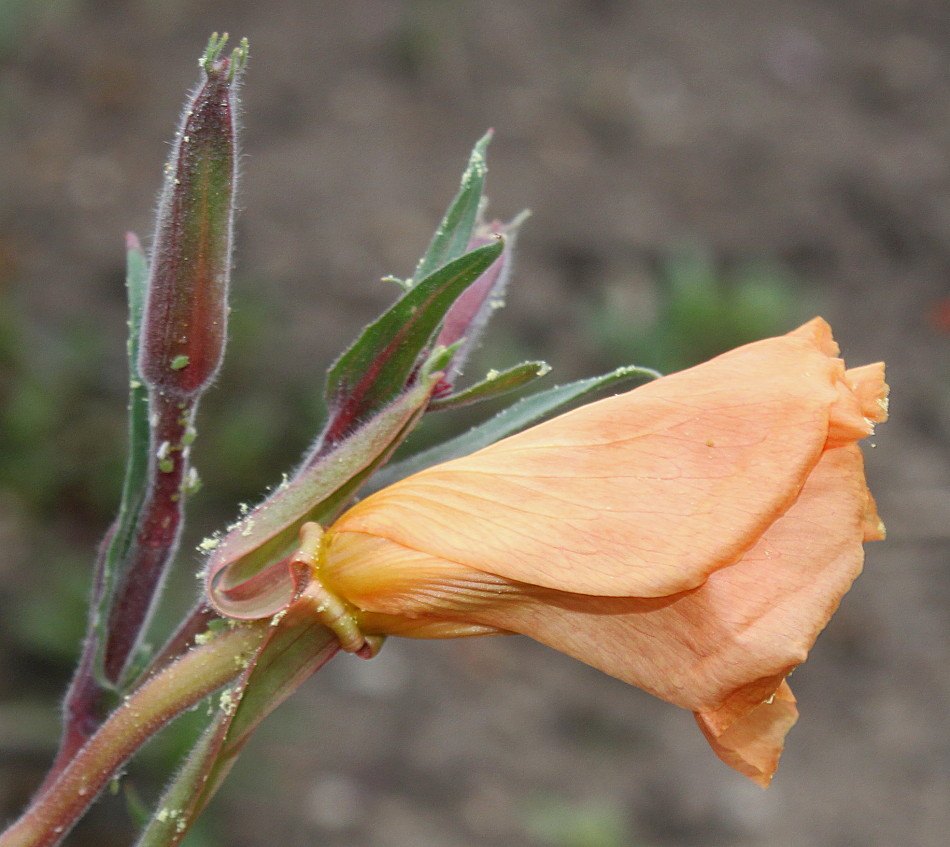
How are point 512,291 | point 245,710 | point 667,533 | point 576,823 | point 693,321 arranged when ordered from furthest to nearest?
point 512,291 → point 693,321 → point 576,823 → point 245,710 → point 667,533

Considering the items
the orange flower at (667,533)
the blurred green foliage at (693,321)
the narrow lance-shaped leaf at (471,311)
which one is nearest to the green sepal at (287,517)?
the orange flower at (667,533)

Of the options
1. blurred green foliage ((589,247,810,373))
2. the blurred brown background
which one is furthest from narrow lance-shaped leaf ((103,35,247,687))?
blurred green foliage ((589,247,810,373))

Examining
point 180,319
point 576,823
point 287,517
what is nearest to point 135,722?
point 287,517

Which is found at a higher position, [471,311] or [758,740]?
[471,311]

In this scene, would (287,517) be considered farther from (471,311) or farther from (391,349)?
(471,311)

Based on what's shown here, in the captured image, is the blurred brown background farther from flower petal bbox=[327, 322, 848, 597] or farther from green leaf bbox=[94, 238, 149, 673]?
flower petal bbox=[327, 322, 848, 597]
